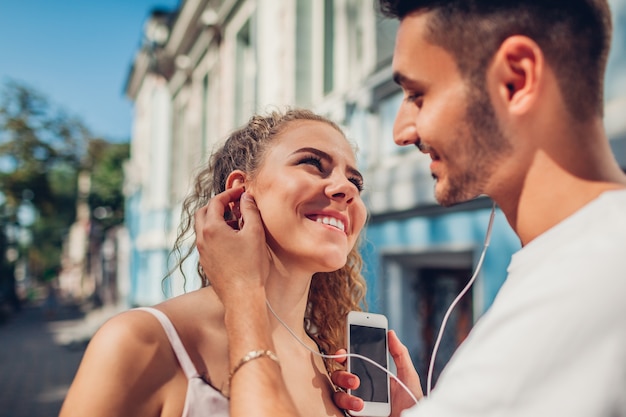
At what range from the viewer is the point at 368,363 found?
1.97 metres

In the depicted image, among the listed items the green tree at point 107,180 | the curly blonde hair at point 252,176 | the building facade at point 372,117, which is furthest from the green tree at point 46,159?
the curly blonde hair at point 252,176

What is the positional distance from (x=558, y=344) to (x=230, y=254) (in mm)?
967

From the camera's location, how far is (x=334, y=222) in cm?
203

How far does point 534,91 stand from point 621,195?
0.88 ft

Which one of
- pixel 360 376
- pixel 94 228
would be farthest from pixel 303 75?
pixel 94 228

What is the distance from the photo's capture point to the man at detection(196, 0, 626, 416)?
870mm

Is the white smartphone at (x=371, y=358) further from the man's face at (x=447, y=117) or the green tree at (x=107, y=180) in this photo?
the green tree at (x=107, y=180)

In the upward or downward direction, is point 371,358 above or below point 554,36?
below

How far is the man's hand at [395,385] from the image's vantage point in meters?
1.90

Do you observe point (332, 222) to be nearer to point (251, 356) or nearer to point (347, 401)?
point (347, 401)

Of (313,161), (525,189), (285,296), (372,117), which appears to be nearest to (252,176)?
(313,161)

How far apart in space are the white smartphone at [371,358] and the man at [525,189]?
22.0 inches

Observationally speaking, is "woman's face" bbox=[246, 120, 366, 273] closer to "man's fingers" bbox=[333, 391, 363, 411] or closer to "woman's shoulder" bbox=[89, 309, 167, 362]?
"man's fingers" bbox=[333, 391, 363, 411]

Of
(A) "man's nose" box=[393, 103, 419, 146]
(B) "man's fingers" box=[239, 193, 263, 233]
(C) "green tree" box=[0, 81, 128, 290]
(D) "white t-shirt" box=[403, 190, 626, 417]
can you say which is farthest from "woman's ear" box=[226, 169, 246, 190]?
(C) "green tree" box=[0, 81, 128, 290]
